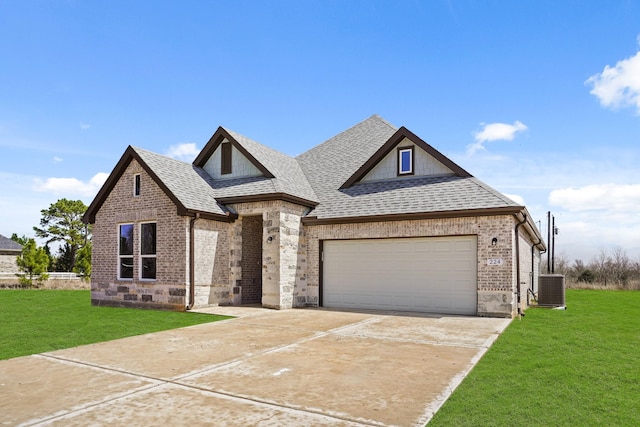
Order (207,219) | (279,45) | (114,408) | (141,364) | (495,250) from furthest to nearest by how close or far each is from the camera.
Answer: (207,219)
(279,45)
(495,250)
(141,364)
(114,408)

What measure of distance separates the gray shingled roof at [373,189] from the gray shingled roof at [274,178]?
0.62 m

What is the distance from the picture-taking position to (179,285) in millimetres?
14344

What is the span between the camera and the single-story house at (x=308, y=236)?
531 inches

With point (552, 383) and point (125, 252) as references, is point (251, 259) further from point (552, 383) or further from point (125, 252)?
point (552, 383)

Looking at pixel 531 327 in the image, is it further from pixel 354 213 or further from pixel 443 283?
pixel 354 213

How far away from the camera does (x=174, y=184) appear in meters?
15.2

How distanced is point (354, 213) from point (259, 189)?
3469 mm

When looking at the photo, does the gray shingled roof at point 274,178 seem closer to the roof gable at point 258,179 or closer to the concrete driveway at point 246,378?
the roof gable at point 258,179

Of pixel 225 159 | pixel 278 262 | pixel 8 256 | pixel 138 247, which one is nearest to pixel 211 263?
pixel 278 262

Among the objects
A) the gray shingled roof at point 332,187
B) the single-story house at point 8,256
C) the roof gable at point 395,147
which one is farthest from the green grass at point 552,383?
the single-story house at point 8,256

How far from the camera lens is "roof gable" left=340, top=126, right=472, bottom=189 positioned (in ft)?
50.8

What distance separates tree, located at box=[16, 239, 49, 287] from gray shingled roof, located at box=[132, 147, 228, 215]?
756 inches

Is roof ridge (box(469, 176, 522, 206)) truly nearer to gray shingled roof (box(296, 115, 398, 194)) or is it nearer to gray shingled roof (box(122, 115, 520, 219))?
gray shingled roof (box(122, 115, 520, 219))

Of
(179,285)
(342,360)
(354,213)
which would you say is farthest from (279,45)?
(342,360)
